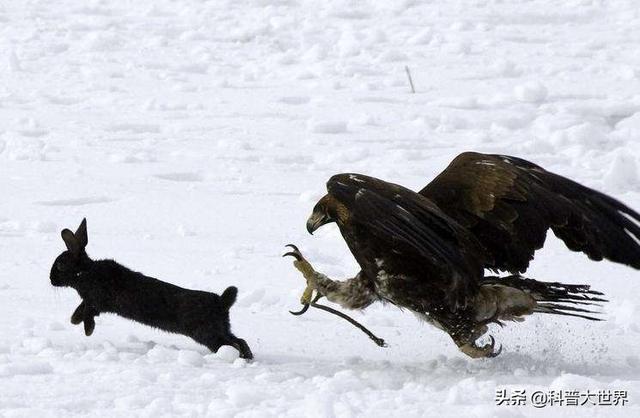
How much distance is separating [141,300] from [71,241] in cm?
68

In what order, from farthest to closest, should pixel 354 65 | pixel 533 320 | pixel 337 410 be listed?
pixel 354 65 → pixel 533 320 → pixel 337 410

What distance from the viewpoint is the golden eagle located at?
216 inches

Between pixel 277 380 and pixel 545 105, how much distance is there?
677cm

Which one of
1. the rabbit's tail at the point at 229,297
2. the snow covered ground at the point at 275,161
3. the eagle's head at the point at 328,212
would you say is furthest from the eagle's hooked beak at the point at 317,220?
the snow covered ground at the point at 275,161

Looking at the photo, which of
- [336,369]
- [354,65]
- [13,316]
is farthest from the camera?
[354,65]

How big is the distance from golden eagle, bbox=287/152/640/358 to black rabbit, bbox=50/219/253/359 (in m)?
0.47

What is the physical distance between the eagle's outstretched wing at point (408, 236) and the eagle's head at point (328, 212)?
63 mm

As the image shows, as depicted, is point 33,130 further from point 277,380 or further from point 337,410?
point 337,410

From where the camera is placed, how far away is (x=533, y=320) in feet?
21.3

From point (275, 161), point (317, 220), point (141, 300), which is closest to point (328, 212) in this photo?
point (317, 220)

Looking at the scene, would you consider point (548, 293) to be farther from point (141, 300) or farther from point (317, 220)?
point (141, 300)

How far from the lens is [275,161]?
9625 mm

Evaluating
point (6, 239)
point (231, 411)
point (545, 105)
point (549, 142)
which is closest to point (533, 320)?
point (231, 411)

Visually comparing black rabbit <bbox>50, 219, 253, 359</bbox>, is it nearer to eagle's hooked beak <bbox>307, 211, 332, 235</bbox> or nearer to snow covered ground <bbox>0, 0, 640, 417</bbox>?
snow covered ground <bbox>0, 0, 640, 417</bbox>
